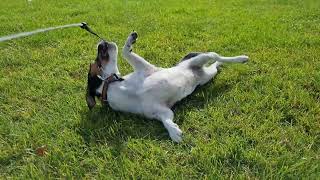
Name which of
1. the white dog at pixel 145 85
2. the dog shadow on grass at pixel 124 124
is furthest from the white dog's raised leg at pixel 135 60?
the dog shadow on grass at pixel 124 124

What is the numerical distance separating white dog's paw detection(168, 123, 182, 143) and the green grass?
0.16 ft

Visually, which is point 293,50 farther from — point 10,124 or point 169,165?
point 10,124

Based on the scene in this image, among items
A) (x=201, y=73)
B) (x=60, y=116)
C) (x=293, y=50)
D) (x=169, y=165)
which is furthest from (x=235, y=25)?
(x=169, y=165)

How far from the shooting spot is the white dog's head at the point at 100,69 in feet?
13.2

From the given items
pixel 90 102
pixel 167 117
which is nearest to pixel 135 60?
pixel 90 102

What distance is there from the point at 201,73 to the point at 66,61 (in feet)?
6.84

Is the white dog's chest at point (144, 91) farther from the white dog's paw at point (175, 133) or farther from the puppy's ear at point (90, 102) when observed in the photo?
the white dog's paw at point (175, 133)

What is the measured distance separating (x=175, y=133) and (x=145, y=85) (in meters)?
0.63

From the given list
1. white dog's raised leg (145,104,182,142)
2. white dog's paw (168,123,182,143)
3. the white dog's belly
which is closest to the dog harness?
the white dog's belly

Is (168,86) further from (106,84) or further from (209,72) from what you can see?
(209,72)

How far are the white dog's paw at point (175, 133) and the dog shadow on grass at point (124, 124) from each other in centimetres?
6

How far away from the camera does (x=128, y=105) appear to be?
3859 mm

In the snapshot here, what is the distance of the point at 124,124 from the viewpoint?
3777mm

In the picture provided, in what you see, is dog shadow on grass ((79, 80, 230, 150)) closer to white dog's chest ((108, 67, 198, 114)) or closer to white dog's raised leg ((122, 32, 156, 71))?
white dog's chest ((108, 67, 198, 114))
